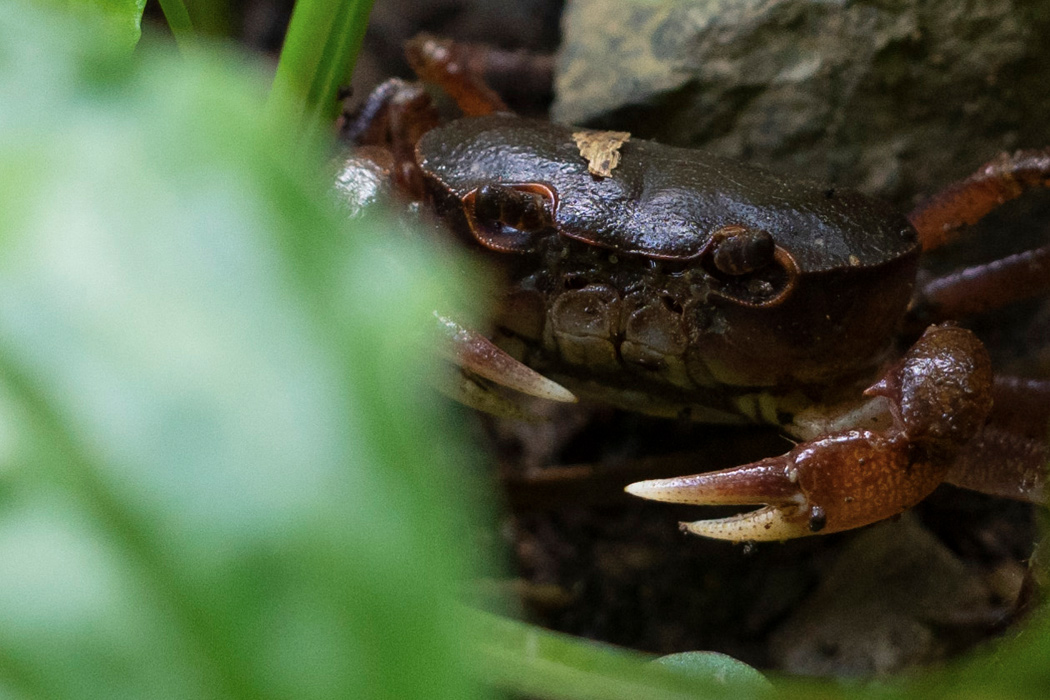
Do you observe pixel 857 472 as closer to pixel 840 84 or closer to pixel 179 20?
pixel 840 84

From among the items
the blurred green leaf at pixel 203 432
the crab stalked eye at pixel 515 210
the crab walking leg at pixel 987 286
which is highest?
the blurred green leaf at pixel 203 432

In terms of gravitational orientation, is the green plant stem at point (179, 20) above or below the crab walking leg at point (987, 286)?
above

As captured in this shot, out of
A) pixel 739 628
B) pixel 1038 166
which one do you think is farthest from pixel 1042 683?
pixel 1038 166

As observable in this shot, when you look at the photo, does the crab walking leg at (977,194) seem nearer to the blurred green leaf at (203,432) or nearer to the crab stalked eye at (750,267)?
the crab stalked eye at (750,267)

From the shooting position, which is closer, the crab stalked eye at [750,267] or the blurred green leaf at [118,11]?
the blurred green leaf at [118,11]

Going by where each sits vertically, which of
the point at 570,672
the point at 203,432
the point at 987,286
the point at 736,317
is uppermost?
the point at 203,432

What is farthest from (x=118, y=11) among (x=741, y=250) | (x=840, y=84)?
(x=840, y=84)

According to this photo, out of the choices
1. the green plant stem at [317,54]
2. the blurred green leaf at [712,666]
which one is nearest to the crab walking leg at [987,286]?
the blurred green leaf at [712,666]
